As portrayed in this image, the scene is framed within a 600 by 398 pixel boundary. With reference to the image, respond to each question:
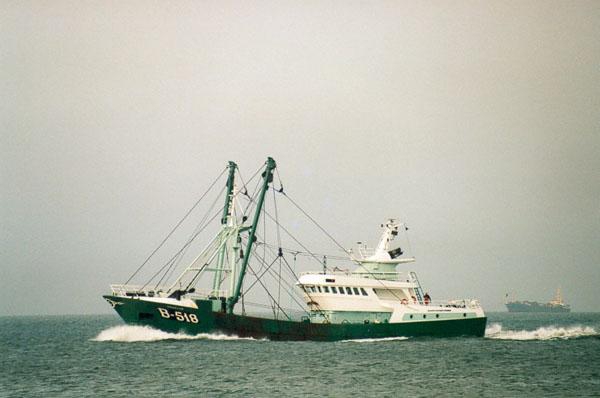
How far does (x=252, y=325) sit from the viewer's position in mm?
53875

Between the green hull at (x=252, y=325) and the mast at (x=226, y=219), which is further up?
the mast at (x=226, y=219)

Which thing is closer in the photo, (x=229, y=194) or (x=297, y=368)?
(x=297, y=368)

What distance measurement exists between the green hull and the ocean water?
706mm

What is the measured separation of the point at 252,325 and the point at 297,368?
1365 cm

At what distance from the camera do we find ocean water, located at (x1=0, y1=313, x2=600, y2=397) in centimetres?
3403

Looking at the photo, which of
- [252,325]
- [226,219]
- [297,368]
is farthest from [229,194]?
[297,368]

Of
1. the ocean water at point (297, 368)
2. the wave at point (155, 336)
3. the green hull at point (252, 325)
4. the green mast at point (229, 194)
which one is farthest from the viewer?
the green mast at point (229, 194)

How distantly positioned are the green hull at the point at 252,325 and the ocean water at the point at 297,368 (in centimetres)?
71

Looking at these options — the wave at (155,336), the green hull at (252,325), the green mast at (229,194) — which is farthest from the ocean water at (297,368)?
the green mast at (229,194)

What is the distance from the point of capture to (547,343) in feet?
195

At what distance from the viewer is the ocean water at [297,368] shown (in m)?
34.0

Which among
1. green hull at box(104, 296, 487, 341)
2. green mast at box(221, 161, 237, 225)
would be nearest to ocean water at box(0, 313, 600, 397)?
green hull at box(104, 296, 487, 341)

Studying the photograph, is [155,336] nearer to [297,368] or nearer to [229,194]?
[229,194]

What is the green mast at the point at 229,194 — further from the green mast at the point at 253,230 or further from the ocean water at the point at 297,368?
the ocean water at the point at 297,368
